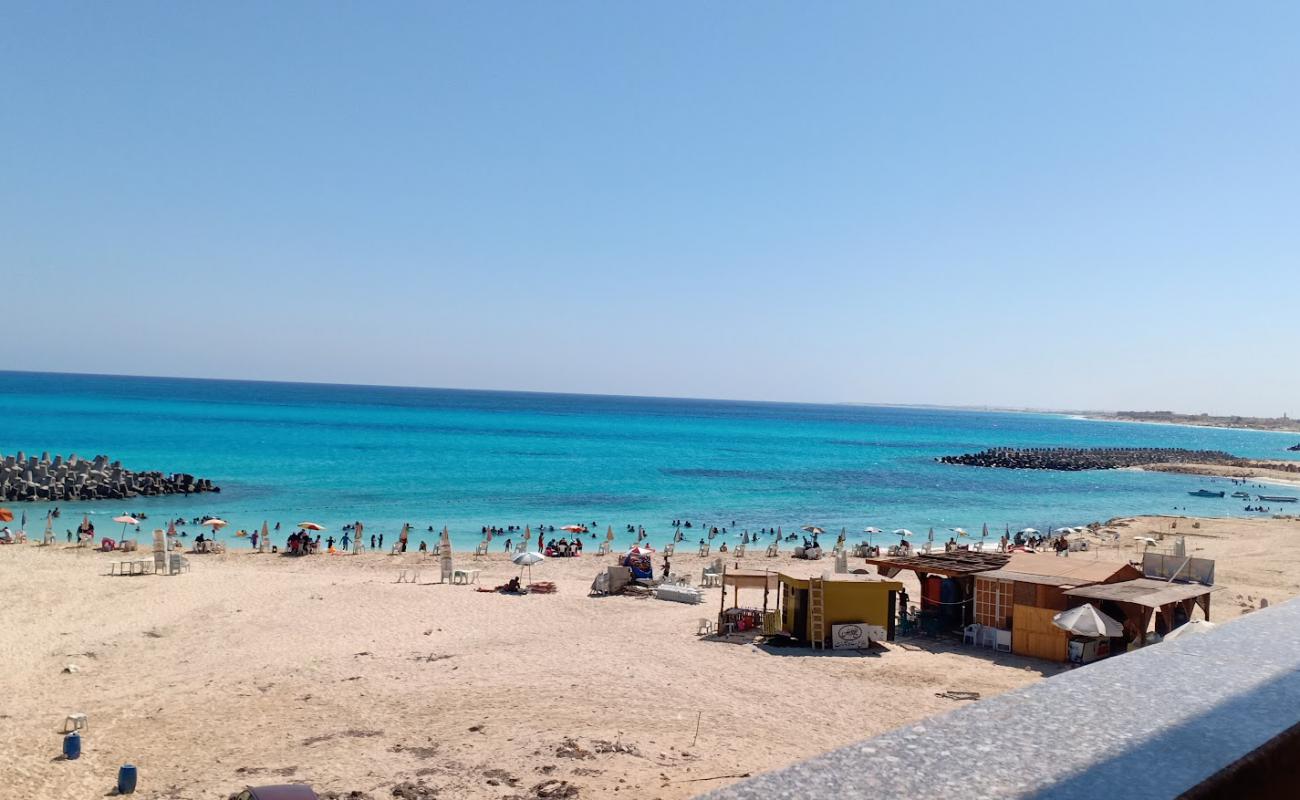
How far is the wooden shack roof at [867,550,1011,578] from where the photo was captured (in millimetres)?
19219

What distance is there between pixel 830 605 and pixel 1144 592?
6122 millimetres

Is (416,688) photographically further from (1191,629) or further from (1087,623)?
(1087,623)

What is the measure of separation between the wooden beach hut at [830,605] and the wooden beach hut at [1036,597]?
2.10 m

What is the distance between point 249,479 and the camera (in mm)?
52719

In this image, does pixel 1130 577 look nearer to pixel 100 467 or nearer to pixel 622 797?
pixel 622 797

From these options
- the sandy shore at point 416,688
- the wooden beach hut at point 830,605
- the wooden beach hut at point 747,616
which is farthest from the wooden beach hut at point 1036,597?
the wooden beach hut at point 747,616

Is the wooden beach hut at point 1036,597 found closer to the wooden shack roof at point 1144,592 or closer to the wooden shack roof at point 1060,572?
the wooden shack roof at point 1060,572

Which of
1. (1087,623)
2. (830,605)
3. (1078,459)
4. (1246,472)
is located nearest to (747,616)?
(830,605)

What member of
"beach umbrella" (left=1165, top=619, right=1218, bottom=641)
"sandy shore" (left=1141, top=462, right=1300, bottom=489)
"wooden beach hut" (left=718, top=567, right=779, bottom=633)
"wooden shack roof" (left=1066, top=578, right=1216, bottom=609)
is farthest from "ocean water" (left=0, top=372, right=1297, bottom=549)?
"beach umbrella" (left=1165, top=619, right=1218, bottom=641)

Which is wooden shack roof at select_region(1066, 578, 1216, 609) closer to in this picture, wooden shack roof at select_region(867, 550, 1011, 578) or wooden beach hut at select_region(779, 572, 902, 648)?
wooden shack roof at select_region(867, 550, 1011, 578)

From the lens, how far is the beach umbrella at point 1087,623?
15.6 metres

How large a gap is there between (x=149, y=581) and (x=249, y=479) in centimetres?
3126

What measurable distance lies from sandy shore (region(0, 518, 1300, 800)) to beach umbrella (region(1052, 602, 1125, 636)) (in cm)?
116

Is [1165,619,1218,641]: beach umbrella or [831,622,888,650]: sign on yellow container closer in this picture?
[1165,619,1218,641]: beach umbrella
